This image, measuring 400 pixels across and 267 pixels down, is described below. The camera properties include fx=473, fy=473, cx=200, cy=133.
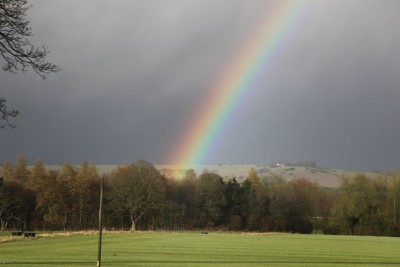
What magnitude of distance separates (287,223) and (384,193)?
88.3 ft

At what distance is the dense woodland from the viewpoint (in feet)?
351

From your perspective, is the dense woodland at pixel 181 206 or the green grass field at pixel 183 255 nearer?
the green grass field at pixel 183 255

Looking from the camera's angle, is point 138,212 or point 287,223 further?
point 287,223

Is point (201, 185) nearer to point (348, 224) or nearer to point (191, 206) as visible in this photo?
point (191, 206)

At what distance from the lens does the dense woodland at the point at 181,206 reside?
107000 mm

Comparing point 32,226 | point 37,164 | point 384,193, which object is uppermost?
point 37,164

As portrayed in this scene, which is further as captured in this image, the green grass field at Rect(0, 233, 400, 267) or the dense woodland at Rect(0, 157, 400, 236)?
the dense woodland at Rect(0, 157, 400, 236)

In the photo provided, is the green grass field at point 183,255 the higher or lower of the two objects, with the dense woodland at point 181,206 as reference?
lower

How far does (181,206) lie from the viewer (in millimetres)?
123562

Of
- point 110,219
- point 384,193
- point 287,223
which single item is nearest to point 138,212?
point 110,219

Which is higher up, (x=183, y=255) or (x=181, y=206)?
(x=181, y=206)

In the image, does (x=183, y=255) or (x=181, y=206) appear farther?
(x=181, y=206)

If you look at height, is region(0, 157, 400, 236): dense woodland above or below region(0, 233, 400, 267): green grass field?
above

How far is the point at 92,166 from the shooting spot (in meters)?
132
